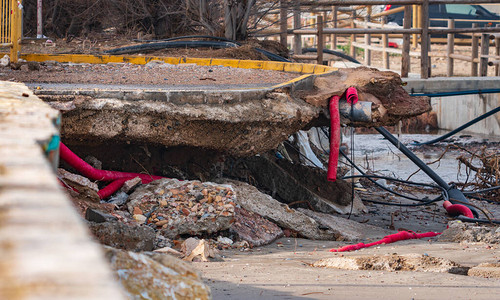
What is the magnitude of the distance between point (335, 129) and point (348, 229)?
1034 millimetres

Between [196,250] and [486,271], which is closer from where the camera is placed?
[486,271]

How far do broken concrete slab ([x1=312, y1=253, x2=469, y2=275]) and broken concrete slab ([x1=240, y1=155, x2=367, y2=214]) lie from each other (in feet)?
9.45

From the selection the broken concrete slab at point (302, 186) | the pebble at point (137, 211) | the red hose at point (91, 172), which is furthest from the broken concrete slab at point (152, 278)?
the broken concrete slab at point (302, 186)

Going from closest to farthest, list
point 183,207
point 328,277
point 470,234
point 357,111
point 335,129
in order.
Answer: point 328,277
point 183,207
point 470,234
point 335,129
point 357,111

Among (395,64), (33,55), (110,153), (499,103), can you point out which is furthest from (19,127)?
(395,64)

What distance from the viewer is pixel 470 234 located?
18.4ft

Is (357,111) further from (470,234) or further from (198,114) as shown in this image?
(198,114)

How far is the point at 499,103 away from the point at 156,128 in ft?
32.5

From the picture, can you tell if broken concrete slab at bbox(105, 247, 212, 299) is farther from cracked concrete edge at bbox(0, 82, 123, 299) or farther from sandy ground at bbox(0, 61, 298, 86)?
sandy ground at bbox(0, 61, 298, 86)

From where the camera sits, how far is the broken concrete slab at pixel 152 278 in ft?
8.33

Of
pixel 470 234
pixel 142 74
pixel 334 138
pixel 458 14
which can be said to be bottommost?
pixel 470 234

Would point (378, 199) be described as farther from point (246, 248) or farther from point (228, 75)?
point (246, 248)

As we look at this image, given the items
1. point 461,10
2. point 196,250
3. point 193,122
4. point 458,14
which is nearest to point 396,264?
point 196,250

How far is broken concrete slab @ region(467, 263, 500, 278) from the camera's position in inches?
152
